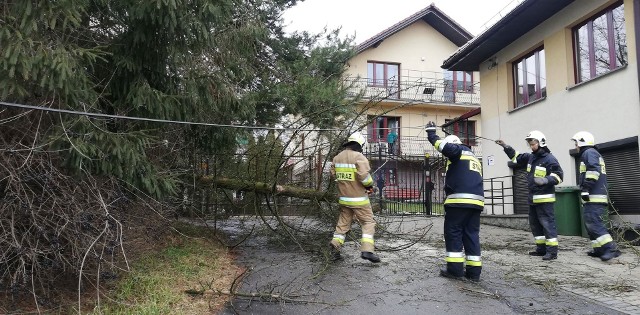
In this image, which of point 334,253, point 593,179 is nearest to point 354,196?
point 334,253

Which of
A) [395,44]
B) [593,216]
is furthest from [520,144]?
[395,44]

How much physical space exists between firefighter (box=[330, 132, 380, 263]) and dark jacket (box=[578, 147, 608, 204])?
3.36m

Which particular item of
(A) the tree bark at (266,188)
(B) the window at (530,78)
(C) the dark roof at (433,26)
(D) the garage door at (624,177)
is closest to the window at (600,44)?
(B) the window at (530,78)

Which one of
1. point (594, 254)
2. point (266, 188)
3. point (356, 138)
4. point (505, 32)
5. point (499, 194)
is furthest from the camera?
point (499, 194)

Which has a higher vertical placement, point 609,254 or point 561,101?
point 561,101

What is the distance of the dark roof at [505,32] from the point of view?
36.0ft

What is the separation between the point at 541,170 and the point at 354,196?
10.4ft

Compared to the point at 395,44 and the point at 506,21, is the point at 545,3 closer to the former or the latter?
the point at 506,21

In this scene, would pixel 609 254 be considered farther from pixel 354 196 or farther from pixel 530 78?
pixel 530 78

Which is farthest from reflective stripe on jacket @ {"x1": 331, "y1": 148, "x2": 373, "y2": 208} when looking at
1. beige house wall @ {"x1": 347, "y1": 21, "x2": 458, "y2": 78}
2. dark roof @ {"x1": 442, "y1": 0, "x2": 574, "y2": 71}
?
beige house wall @ {"x1": 347, "y1": 21, "x2": 458, "y2": 78}

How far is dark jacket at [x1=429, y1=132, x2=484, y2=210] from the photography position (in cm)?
549

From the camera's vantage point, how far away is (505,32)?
41.4 feet

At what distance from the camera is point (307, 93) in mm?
9102

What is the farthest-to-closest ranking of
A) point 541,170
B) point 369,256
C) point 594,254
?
point 541,170
point 594,254
point 369,256
